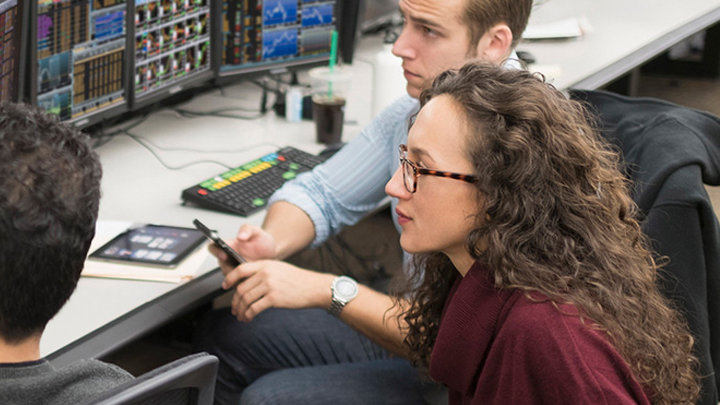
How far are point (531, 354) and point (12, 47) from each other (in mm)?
1206

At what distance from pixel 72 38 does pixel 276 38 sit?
707 millimetres

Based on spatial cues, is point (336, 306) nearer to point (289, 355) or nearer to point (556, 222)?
point (289, 355)

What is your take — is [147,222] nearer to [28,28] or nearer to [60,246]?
[28,28]

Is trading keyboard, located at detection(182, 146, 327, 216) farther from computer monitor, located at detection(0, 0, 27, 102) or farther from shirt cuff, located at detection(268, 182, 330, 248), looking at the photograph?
computer monitor, located at detection(0, 0, 27, 102)

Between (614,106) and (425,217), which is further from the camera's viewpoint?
(614,106)

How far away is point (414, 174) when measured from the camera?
4.08ft

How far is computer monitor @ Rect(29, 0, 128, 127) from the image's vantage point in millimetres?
1852

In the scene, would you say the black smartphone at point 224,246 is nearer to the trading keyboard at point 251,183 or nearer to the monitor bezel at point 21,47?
the trading keyboard at point 251,183

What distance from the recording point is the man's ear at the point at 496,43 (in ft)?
5.55

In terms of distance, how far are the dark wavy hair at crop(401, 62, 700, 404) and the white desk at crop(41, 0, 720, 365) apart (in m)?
0.60

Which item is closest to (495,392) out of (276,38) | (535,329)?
(535,329)

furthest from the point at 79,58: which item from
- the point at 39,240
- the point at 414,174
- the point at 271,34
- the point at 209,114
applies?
the point at 39,240

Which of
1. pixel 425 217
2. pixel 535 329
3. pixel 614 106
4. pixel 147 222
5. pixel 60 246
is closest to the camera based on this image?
pixel 60 246

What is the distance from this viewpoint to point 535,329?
107 centimetres
